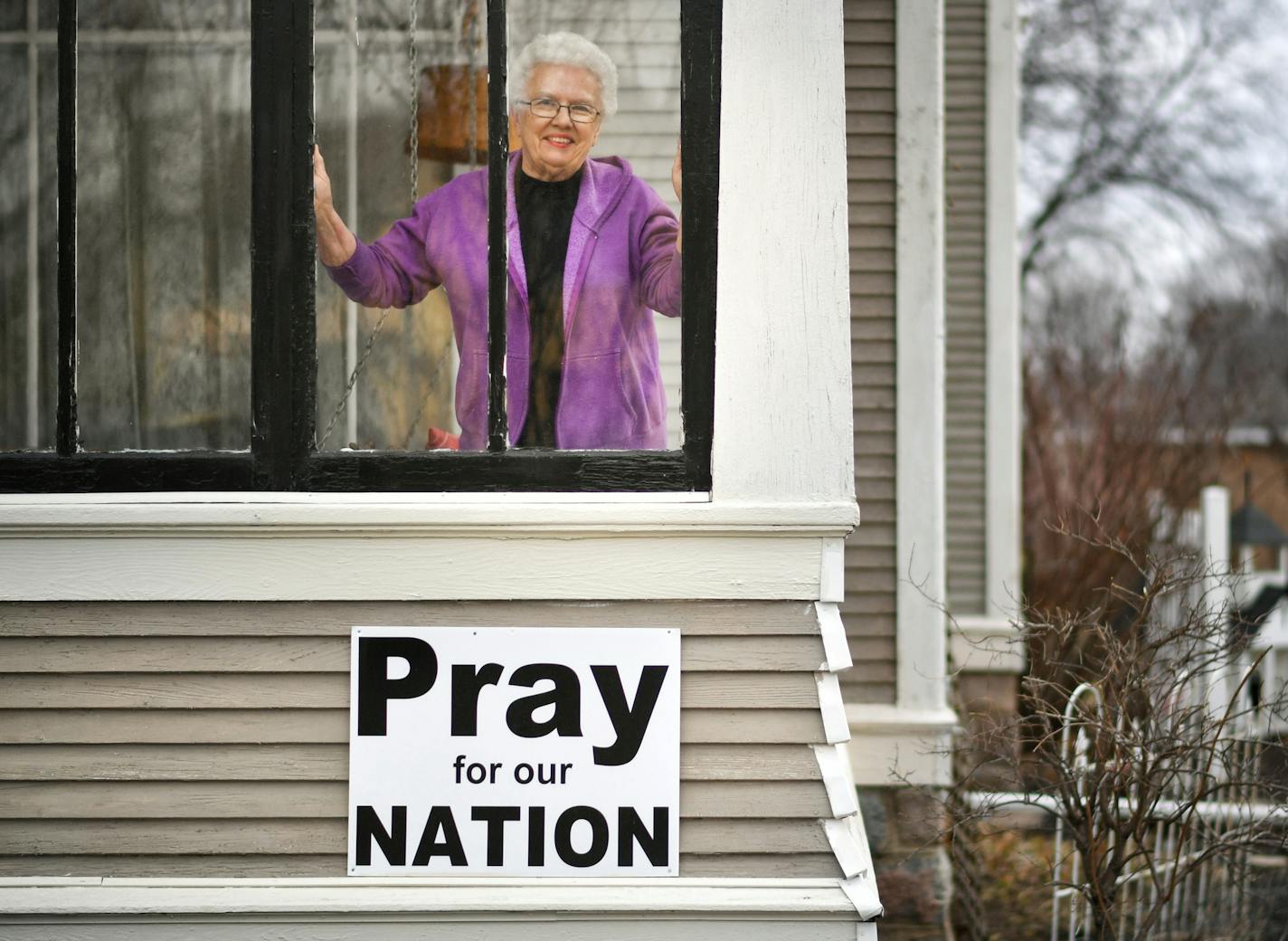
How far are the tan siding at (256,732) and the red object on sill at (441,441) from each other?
40 centimetres

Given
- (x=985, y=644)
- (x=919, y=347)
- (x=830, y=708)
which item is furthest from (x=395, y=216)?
(x=985, y=644)

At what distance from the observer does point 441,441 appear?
125 inches

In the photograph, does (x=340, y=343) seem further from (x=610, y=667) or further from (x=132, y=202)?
(x=610, y=667)

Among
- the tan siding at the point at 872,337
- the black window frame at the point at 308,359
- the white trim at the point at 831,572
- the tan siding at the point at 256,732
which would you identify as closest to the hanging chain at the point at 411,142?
the black window frame at the point at 308,359

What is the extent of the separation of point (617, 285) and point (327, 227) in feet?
2.43

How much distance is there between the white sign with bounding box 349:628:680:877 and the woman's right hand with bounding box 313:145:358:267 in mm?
954

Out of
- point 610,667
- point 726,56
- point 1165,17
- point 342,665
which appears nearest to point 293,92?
point 726,56

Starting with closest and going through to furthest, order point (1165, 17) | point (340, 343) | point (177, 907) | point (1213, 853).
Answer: point (177, 907), point (340, 343), point (1213, 853), point (1165, 17)

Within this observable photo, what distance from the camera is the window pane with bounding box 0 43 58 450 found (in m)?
3.23

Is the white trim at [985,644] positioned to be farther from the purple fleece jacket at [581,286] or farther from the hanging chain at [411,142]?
the hanging chain at [411,142]

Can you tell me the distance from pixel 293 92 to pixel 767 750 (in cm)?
197

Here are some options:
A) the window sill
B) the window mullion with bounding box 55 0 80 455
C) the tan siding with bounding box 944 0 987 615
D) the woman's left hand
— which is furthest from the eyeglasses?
the tan siding with bounding box 944 0 987 615

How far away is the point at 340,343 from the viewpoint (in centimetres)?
321

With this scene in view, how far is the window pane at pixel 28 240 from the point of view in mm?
3230
